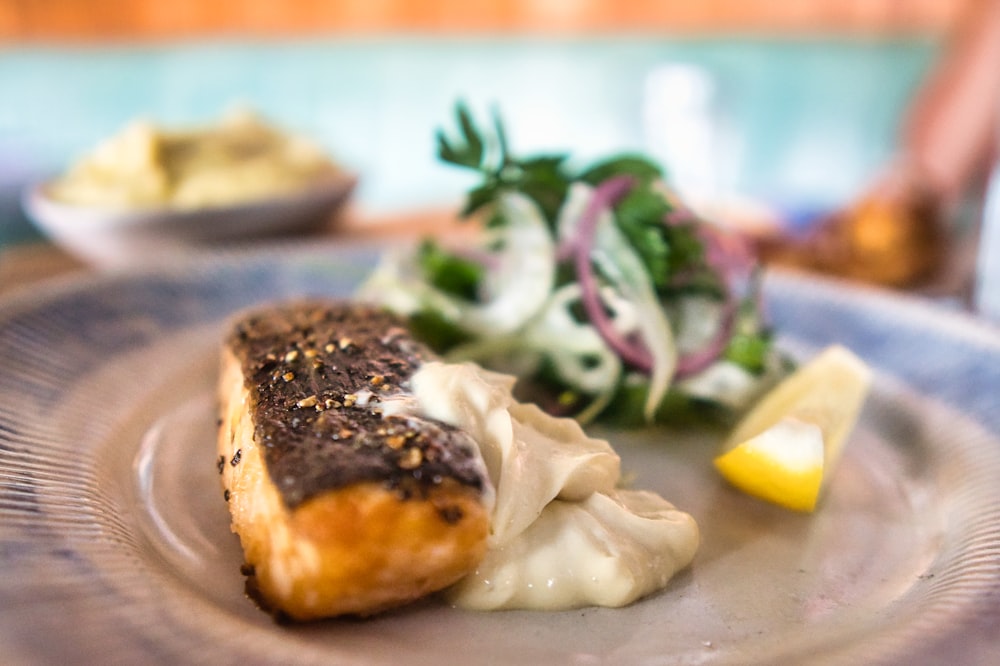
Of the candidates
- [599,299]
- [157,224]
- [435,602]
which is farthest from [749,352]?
[157,224]

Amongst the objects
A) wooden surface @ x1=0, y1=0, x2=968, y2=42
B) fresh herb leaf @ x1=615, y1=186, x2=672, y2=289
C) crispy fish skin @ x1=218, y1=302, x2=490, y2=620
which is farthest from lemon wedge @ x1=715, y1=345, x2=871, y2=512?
wooden surface @ x1=0, y1=0, x2=968, y2=42

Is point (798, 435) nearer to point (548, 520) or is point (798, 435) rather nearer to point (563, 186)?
point (548, 520)

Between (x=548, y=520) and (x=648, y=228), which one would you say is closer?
(x=548, y=520)

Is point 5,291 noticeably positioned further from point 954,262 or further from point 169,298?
point 954,262

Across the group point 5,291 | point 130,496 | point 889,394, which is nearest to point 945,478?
point 889,394

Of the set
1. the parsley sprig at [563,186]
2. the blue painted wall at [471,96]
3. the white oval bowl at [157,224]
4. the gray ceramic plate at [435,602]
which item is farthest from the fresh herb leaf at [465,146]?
the blue painted wall at [471,96]

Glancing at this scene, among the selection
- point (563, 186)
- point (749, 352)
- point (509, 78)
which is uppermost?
point (563, 186)
